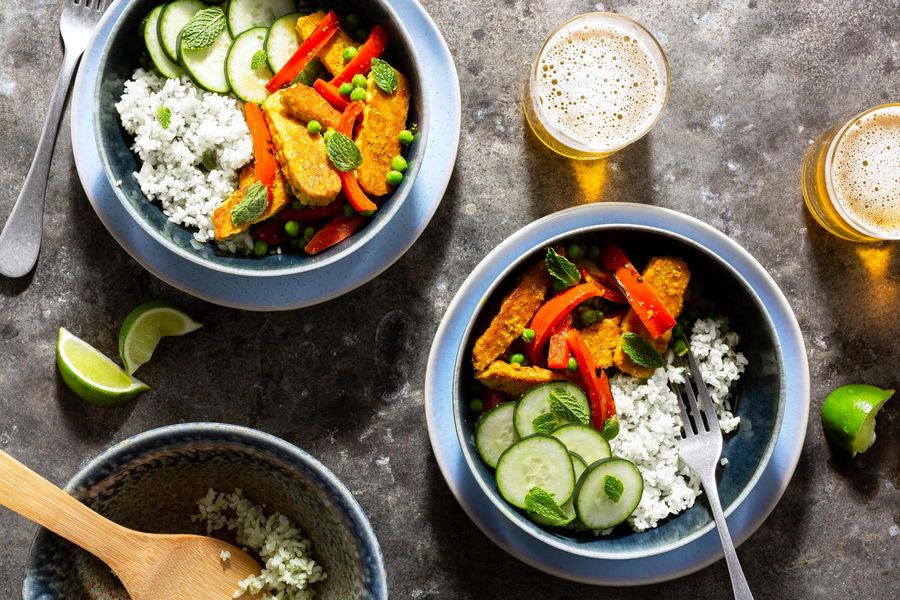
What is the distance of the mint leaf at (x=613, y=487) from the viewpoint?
276cm

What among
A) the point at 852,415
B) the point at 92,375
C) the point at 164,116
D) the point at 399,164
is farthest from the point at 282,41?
the point at 852,415

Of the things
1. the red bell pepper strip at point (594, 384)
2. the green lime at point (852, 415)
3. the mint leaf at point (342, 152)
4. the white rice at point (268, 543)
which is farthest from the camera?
the green lime at point (852, 415)

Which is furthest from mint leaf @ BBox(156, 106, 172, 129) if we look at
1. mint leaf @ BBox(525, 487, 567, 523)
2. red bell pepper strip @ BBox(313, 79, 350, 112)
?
mint leaf @ BBox(525, 487, 567, 523)

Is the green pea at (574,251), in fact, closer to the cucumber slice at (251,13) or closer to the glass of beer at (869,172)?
the glass of beer at (869,172)

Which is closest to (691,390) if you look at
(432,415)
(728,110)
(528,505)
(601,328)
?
(601,328)

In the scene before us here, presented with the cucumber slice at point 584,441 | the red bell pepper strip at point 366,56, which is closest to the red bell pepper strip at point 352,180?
the red bell pepper strip at point 366,56

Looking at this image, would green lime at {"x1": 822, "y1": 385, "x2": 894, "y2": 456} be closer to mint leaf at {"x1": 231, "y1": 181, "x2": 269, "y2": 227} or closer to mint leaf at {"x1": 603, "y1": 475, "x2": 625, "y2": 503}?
mint leaf at {"x1": 603, "y1": 475, "x2": 625, "y2": 503}

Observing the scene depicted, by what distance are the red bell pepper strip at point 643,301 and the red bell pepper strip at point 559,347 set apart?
0.25 m

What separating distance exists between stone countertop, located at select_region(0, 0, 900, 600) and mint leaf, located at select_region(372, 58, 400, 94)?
1.61 ft

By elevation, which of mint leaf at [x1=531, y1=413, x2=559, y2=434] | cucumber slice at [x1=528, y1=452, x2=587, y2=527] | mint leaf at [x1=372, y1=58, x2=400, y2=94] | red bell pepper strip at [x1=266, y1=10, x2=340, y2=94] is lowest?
cucumber slice at [x1=528, y1=452, x2=587, y2=527]

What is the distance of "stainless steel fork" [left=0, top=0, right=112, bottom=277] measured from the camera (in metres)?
3.21

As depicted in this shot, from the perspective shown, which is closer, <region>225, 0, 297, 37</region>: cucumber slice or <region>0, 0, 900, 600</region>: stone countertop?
<region>225, 0, 297, 37</region>: cucumber slice

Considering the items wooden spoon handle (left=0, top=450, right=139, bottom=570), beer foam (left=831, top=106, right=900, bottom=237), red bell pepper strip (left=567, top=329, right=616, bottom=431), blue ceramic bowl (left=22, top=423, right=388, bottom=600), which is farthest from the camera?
beer foam (left=831, top=106, right=900, bottom=237)

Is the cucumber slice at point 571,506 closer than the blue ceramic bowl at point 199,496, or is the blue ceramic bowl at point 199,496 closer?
the blue ceramic bowl at point 199,496
